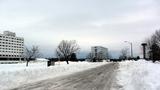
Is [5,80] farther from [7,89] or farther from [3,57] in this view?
[3,57]

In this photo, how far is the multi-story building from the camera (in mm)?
176587

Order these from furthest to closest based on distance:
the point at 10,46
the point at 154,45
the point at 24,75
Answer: the point at 10,46, the point at 154,45, the point at 24,75

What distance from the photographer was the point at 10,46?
599 feet

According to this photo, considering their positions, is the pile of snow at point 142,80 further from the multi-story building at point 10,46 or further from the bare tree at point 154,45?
the multi-story building at point 10,46

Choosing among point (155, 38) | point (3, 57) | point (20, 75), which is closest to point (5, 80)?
point (20, 75)

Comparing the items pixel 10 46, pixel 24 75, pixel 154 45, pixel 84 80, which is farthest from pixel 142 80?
pixel 10 46

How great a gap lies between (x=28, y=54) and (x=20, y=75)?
5364 cm

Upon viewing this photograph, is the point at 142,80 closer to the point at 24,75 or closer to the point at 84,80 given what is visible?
the point at 84,80

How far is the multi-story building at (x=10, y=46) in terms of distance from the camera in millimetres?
176587

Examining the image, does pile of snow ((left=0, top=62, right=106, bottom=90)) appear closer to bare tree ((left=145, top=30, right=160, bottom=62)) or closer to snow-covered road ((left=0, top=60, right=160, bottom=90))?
snow-covered road ((left=0, top=60, right=160, bottom=90))

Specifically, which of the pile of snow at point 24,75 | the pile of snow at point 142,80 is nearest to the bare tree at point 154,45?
the pile of snow at point 24,75

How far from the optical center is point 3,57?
16825 centimetres

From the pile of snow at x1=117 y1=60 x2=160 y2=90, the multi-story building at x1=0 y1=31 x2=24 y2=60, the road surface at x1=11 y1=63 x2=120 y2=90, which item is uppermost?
the multi-story building at x1=0 y1=31 x2=24 y2=60

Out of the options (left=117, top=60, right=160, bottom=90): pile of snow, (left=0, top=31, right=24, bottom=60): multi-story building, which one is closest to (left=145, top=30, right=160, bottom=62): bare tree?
(left=117, top=60, right=160, bottom=90): pile of snow
